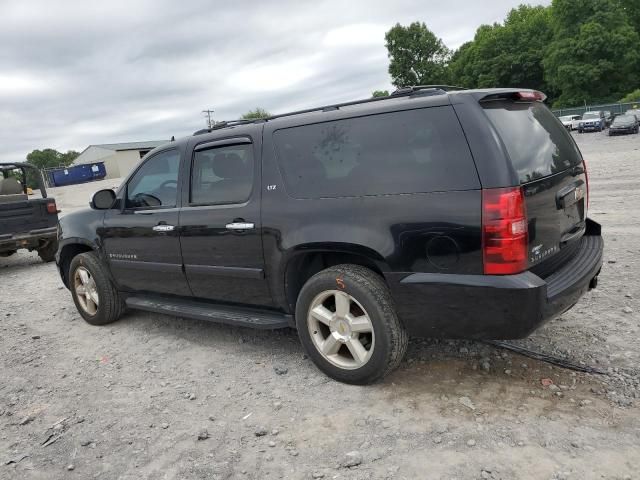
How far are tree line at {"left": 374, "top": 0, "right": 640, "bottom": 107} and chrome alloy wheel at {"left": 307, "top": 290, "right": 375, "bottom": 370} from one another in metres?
53.2

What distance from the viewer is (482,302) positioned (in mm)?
2852

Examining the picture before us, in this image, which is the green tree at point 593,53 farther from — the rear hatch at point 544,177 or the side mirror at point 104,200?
the side mirror at point 104,200

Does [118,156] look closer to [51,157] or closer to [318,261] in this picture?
[51,157]

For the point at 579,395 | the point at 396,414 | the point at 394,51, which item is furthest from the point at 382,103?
the point at 394,51

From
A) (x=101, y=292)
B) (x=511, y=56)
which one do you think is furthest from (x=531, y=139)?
(x=511, y=56)

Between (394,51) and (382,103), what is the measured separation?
72266mm

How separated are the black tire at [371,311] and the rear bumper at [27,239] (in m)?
7.09

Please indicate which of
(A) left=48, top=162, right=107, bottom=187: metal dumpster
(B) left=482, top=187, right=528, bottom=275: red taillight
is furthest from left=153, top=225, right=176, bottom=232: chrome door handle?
(A) left=48, top=162, right=107, bottom=187: metal dumpster

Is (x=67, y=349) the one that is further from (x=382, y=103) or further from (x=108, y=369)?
(x=382, y=103)

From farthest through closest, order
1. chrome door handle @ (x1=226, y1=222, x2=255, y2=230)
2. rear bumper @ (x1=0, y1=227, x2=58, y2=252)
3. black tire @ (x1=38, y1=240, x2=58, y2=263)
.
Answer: black tire @ (x1=38, y1=240, x2=58, y2=263) < rear bumper @ (x1=0, y1=227, x2=58, y2=252) < chrome door handle @ (x1=226, y1=222, x2=255, y2=230)

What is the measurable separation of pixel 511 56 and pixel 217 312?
69.9 meters

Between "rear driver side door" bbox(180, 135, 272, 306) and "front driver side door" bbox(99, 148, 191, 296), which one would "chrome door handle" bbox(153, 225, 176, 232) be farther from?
"rear driver side door" bbox(180, 135, 272, 306)

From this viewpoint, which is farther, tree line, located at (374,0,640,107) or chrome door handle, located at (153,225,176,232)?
tree line, located at (374,0,640,107)

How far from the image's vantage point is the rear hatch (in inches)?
115
